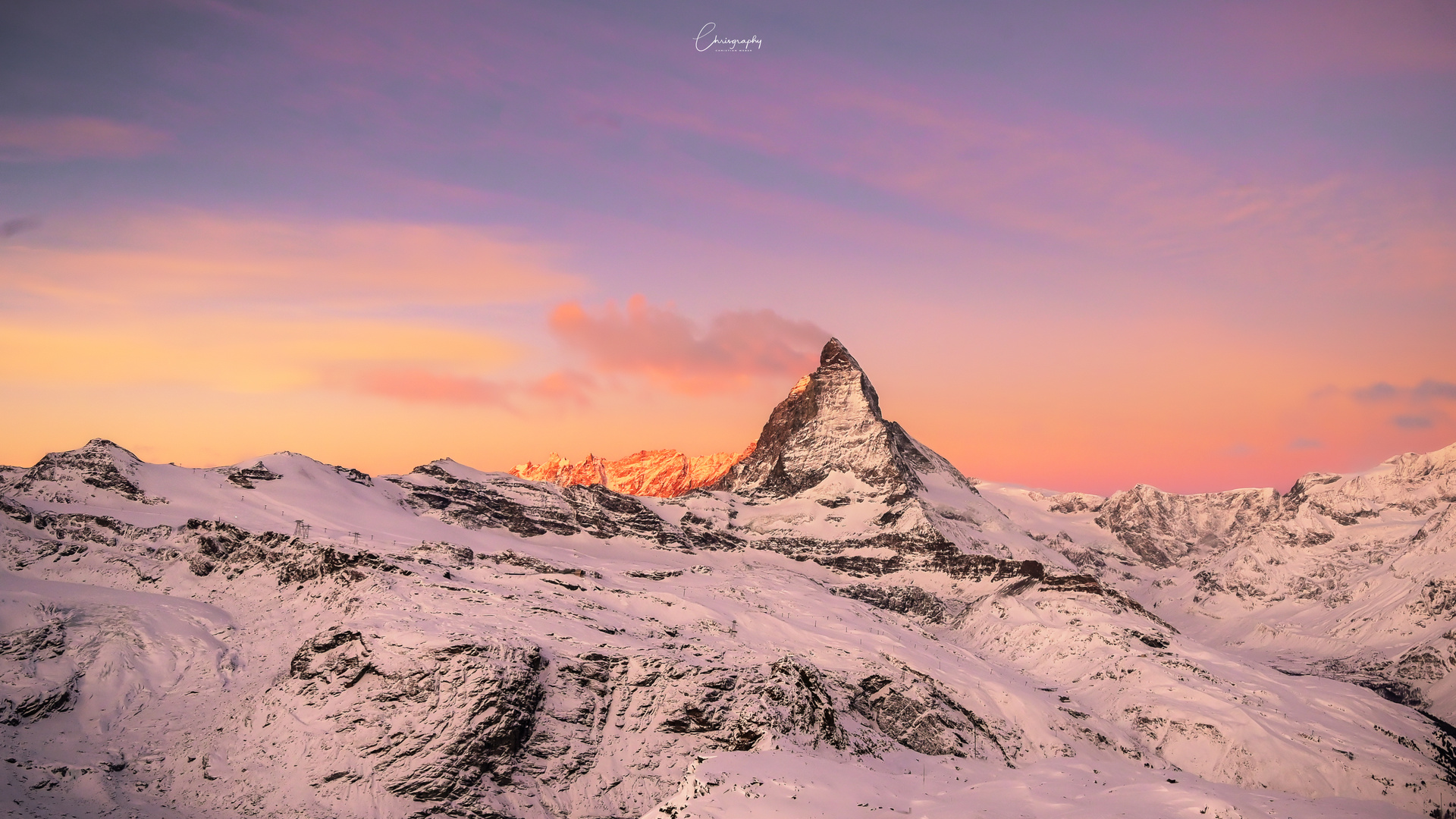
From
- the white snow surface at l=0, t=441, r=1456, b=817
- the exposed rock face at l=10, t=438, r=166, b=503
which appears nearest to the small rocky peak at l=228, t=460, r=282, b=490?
the white snow surface at l=0, t=441, r=1456, b=817

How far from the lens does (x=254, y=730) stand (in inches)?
2963

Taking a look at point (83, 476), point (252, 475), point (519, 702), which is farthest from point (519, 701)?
point (252, 475)

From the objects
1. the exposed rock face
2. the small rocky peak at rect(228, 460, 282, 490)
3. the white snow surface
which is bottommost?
the white snow surface

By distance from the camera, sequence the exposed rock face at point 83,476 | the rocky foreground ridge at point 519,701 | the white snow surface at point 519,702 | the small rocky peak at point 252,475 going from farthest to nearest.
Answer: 1. the small rocky peak at point 252,475
2. the exposed rock face at point 83,476
3. the rocky foreground ridge at point 519,701
4. the white snow surface at point 519,702

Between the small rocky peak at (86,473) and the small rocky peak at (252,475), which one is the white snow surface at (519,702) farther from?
the small rocky peak at (252,475)

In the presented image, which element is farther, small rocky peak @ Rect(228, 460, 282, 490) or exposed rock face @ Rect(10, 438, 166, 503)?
small rocky peak @ Rect(228, 460, 282, 490)

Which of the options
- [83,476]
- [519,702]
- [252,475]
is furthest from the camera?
[252,475]

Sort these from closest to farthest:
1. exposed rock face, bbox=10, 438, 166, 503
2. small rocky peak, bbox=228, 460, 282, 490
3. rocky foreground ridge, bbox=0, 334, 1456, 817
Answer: rocky foreground ridge, bbox=0, 334, 1456, 817
exposed rock face, bbox=10, 438, 166, 503
small rocky peak, bbox=228, 460, 282, 490

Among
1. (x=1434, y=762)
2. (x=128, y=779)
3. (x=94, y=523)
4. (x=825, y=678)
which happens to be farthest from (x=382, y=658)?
(x=1434, y=762)

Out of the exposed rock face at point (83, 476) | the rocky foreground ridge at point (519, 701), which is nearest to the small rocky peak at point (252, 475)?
the rocky foreground ridge at point (519, 701)

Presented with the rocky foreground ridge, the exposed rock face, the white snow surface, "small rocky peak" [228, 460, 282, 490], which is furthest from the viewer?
"small rocky peak" [228, 460, 282, 490]

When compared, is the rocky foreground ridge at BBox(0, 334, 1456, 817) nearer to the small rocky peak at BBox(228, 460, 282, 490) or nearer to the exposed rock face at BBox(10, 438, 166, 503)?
the exposed rock face at BBox(10, 438, 166, 503)

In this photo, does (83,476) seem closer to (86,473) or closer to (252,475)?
(86,473)

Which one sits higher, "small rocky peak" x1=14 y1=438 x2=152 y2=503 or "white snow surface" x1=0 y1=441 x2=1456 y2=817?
"small rocky peak" x1=14 y1=438 x2=152 y2=503
